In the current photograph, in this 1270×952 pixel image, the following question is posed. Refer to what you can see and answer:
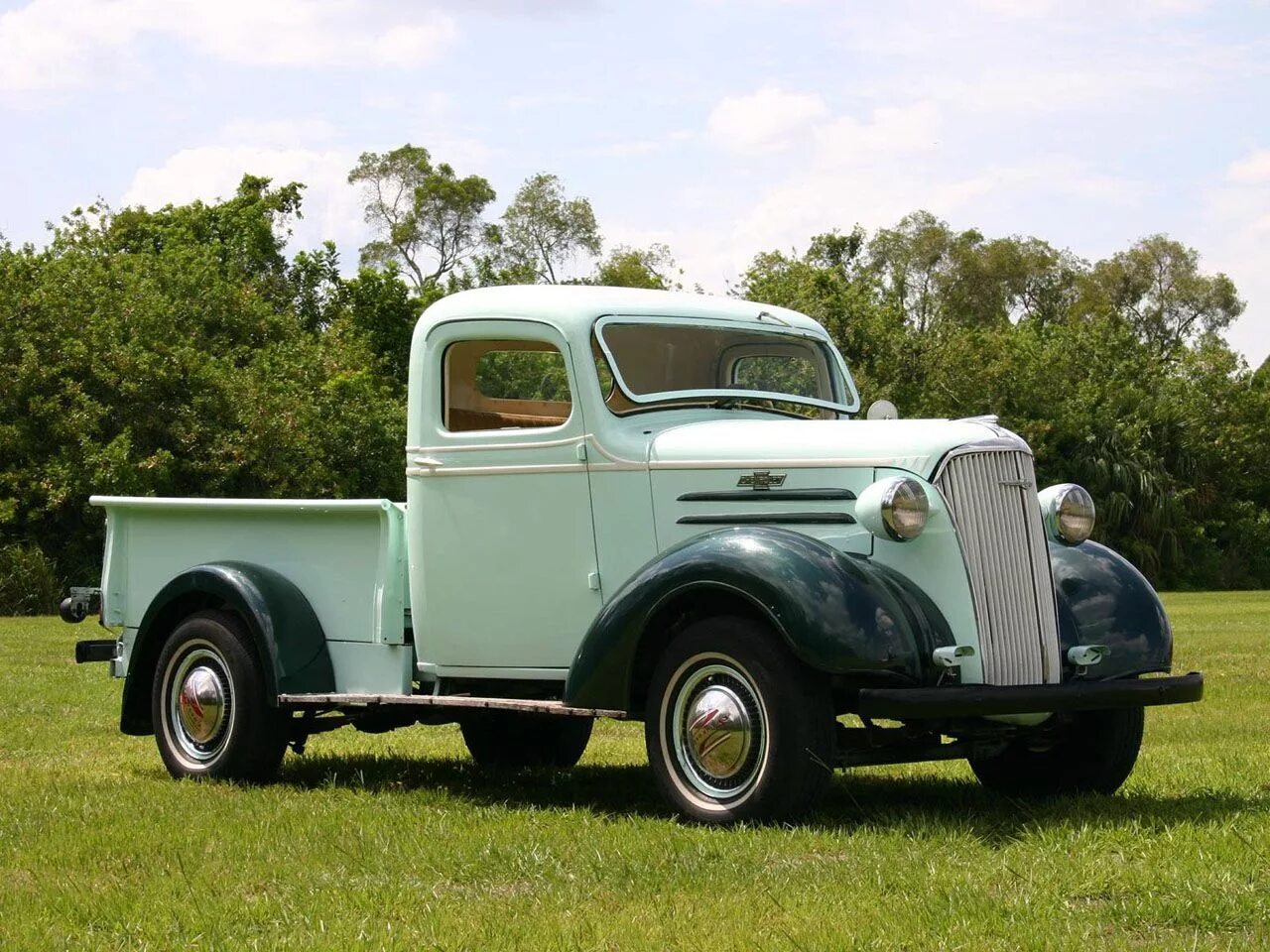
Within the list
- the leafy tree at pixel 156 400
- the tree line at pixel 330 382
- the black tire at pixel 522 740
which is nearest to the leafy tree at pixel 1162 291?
the tree line at pixel 330 382

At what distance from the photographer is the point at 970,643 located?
6.83 metres

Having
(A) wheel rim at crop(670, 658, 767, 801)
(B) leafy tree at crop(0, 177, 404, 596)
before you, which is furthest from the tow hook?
(B) leafy tree at crop(0, 177, 404, 596)

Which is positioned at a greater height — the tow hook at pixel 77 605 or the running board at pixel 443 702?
the tow hook at pixel 77 605

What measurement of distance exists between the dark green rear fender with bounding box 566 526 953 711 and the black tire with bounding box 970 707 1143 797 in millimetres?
1272

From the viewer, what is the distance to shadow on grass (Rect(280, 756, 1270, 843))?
21.9 feet

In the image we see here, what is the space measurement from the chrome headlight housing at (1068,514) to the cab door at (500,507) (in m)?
2.02

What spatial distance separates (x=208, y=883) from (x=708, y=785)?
6.51 feet

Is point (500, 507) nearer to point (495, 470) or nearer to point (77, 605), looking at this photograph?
point (495, 470)

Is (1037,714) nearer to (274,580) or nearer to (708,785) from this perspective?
(708,785)

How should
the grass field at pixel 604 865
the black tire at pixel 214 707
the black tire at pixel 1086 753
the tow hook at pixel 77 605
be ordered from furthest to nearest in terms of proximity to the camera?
the tow hook at pixel 77 605 → the black tire at pixel 214 707 → the black tire at pixel 1086 753 → the grass field at pixel 604 865

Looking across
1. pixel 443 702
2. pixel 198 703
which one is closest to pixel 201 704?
pixel 198 703

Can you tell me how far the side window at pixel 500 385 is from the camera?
8.02 m

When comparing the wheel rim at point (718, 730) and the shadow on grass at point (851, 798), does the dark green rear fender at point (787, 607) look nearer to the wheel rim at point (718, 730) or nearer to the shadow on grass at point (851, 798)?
the wheel rim at point (718, 730)

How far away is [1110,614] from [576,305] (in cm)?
264
